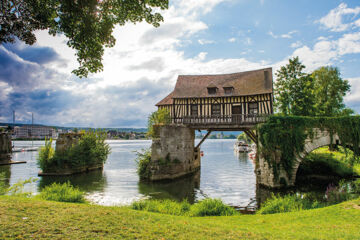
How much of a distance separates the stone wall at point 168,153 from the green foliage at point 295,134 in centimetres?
715

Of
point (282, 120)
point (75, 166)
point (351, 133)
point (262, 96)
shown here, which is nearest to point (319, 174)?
point (351, 133)

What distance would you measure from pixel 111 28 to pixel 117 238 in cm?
563

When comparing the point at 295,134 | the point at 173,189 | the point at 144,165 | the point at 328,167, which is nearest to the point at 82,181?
the point at 144,165

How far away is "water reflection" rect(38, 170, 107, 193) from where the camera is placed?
1598 cm

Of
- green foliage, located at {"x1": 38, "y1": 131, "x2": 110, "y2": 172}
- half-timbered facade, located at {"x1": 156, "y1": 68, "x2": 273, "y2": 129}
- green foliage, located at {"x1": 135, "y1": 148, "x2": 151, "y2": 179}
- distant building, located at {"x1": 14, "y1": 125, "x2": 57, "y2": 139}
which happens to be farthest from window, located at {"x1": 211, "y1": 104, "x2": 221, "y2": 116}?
distant building, located at {"x1": 14, "y1": 125, "x2": 57, "y2": 139}

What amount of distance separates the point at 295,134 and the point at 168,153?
30.5 feet

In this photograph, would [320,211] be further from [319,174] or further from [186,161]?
[186,161]

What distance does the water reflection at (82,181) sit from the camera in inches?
629

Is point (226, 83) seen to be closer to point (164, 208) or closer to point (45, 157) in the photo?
point (164, 208)

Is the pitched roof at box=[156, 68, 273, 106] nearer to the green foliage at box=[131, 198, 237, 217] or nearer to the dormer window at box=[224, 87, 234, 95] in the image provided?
the dormer window at box=[224, 87, 234, 95]

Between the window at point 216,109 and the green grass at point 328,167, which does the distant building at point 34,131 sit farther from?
the green grass at point 328,167

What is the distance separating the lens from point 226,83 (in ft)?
72.7

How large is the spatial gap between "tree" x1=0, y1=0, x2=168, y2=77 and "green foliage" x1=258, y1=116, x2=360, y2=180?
35.0 feet

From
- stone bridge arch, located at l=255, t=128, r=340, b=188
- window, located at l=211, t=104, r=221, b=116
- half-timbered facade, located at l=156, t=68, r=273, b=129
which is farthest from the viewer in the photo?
window, located at l=211, t=104, r=221, b=116
